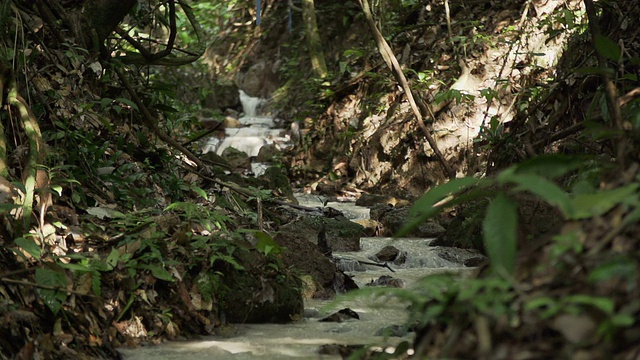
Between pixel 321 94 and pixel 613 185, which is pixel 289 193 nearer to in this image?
pixel 321 94

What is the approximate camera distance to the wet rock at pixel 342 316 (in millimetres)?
3846

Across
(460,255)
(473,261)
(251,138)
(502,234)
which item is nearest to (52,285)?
(502,234)

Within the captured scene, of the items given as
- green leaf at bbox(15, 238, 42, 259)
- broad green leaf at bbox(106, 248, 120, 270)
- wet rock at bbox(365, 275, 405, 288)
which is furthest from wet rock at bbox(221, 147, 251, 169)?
green leaf at bbox(15, 238, 42, 259)

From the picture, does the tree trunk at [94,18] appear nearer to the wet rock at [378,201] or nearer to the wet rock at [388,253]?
the wet rock at [388,253]

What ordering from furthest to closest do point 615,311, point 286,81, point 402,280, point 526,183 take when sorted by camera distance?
1. point 286,81
2. point 402,280
3. point 526,183
4. point 615,311

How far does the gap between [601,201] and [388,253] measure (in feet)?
15.8

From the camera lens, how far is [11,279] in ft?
9.49

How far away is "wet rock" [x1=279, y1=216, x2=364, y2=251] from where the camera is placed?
6.07m

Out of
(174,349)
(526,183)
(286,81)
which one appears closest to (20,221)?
(174,349)

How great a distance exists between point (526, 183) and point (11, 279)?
7.51 feet

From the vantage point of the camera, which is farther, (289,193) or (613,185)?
(289,193)

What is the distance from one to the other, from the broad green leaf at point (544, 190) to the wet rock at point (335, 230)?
457cm

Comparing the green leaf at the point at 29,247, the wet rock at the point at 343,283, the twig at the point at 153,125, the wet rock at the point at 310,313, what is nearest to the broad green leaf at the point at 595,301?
the green leaf at the point at 29,247

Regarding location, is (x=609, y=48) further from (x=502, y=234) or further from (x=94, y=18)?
(x=94, y=18)
